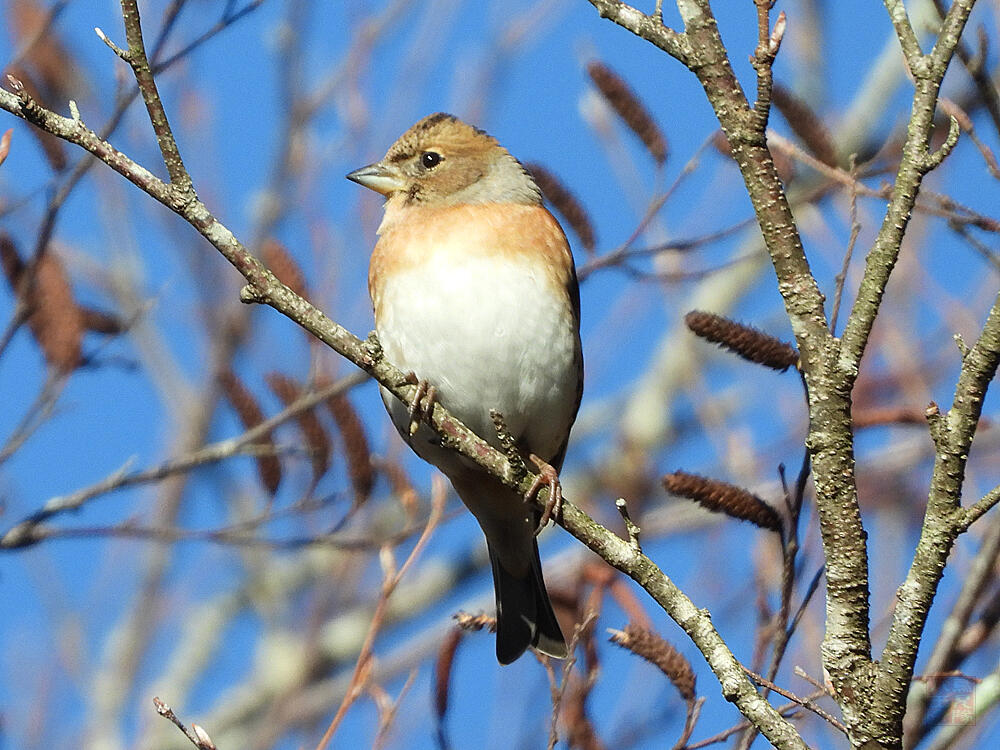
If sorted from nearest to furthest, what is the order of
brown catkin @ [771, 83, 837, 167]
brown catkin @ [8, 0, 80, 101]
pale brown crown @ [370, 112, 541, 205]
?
brown catkin @ [771, 83, 837, 167] → pale brown crown @ [370, 112, 541, 205] → brown catkin @ [8, 0, 80, 101]

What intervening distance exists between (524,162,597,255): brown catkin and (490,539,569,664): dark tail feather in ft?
3.58

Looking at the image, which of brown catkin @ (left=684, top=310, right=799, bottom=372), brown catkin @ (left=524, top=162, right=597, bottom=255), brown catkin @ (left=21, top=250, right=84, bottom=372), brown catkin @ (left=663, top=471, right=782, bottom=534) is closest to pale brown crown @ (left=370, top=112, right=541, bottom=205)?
brown catkin @ (left=524, top=162, right=597, bottom=255)

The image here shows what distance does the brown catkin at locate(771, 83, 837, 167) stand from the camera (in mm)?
3688

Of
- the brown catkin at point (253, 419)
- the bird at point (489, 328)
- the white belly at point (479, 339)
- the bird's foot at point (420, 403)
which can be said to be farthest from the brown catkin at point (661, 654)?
the brown catkin at point (253, 419)

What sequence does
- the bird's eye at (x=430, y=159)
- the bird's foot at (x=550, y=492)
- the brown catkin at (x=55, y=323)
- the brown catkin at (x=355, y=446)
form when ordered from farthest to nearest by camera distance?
the bird's eye at (x=430, y=159) < the brown catkin at (x=355, y=446) < the brown catkin at (x=55, y=323) < the bird's foot at (x=550, y=492)

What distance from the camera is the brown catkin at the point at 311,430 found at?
3.98 meters

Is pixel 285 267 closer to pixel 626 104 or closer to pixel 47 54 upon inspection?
pixel 626 104

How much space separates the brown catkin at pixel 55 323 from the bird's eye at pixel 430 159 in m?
1.33

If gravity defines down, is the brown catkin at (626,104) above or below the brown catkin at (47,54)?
below

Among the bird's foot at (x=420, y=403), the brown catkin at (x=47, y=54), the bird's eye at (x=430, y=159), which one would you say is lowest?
the bird's foot at (x=420, y=403)

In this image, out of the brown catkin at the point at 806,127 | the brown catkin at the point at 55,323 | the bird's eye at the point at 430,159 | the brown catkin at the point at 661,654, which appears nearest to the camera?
the brown catkin at the point at 661,654

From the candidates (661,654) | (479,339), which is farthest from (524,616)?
(661,654)

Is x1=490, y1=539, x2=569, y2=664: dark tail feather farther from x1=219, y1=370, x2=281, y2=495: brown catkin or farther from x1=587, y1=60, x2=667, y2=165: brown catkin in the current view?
x1=587, y1=60, x2=667, y2=165: brown catkin

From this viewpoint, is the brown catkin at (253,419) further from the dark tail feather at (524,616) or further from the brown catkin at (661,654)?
the brown catkin at (661,654)
